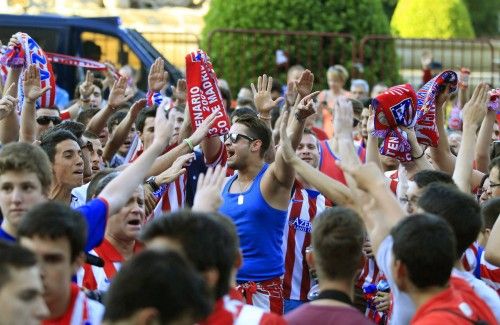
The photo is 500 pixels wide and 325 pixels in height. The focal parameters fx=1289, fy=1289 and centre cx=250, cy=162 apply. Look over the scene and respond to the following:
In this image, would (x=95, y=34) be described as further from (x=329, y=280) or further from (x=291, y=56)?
(x=329, y=280)

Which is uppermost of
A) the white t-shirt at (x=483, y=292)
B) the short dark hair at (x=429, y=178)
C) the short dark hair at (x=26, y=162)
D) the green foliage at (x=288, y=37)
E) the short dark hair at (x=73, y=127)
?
the short dark hair at (x=26, y=162)

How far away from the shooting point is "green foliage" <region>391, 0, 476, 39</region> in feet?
98.1

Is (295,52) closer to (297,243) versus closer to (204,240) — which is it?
(297,243)

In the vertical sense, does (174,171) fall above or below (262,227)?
above

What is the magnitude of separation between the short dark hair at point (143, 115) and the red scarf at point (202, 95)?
875mm

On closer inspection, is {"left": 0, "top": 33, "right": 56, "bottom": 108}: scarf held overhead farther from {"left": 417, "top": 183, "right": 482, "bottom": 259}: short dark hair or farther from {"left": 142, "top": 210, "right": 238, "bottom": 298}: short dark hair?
{"left": 142, "top": 210, "right": 238, "bottom": 298}: short dark hair

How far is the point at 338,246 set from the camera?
206 inches

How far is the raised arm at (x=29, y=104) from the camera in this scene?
27.0ft

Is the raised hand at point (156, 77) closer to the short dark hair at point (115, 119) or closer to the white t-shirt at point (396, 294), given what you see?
the short dark hair at point (115, 119)

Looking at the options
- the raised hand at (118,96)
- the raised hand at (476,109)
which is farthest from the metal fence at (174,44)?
the raised hand at (476,109)

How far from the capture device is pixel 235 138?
8.66m

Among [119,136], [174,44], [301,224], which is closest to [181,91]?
[119,136]

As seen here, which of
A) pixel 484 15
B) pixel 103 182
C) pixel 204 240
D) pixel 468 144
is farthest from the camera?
pixel 484 15

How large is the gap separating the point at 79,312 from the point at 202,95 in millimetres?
4258
